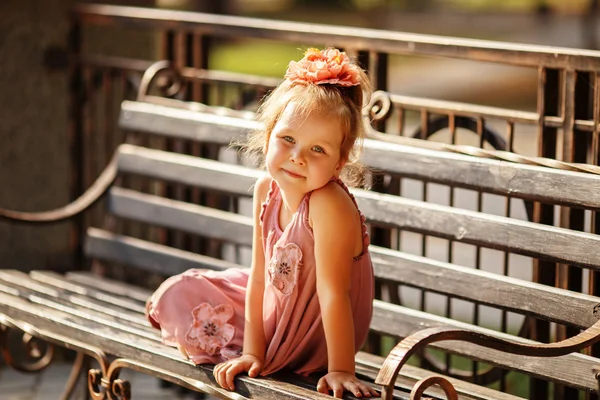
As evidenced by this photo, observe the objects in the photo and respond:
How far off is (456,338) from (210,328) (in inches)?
36.5

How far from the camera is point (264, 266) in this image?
3689 millimetres

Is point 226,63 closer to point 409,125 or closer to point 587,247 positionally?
point 409,125

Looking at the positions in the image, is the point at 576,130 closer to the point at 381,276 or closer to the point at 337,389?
the point at 381,276

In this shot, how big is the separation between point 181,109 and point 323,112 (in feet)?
5.69

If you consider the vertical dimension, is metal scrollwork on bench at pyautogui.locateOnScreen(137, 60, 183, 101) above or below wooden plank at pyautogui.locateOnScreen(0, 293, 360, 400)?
above

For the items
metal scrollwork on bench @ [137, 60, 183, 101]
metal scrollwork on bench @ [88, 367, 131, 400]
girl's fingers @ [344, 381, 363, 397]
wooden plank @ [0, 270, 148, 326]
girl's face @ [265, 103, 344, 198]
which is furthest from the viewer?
metal scrollwork on bench @ [137, 60, 183, 101]

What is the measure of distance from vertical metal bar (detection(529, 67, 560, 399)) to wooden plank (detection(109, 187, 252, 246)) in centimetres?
113

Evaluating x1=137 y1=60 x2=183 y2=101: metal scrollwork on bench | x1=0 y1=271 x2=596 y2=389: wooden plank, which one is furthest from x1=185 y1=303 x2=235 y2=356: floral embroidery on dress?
x1=137 y1=60 x2=183 y2=101: metal scrollwork on bench

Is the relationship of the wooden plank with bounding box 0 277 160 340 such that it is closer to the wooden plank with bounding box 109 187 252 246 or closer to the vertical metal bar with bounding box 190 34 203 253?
the wooden plank with bounding box 109 187 252 246

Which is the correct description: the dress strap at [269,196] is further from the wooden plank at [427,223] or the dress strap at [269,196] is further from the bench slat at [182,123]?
the bench slat at [182,123]

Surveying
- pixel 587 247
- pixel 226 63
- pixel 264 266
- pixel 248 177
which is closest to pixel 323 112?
pixel 264 266

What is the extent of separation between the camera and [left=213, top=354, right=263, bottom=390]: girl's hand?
3535 millimetres

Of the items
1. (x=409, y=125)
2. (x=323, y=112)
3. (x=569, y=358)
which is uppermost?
Answer: (x=323, y=112)

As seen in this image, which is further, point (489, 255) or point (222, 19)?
point (489, 255)
